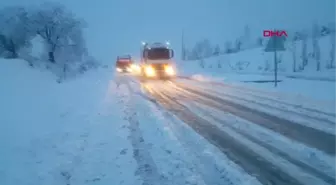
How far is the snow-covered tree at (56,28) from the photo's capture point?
5819 centimetres

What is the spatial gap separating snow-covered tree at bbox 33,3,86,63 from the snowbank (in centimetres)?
4395

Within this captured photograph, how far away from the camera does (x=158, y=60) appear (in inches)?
1486

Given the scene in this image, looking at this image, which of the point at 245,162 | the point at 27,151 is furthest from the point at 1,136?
the point at 245,162

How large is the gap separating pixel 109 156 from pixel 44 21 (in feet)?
183

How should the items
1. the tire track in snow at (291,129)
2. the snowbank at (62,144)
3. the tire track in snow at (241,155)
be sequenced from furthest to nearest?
the tire track in snow at (291,129) < the snowbank at (62,144) < the tire track in snow at (241,155)

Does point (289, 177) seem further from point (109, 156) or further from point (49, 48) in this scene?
point (49, 48)

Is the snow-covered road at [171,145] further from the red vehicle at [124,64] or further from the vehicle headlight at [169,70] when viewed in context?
the red vehicle at [124,64]

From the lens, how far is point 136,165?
6.57m

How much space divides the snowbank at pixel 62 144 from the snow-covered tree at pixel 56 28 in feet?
144

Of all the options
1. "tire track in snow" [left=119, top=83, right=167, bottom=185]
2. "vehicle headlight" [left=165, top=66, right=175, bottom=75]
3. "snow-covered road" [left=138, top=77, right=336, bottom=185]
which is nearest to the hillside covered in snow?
"vehicle headlight" [left=165, top=66, right=175, bottom=75]

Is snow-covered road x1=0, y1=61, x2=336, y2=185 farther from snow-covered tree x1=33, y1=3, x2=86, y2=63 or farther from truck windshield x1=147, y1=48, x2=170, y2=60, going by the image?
snow-covered tree x1=33, y1=3, x2=86, y2=63

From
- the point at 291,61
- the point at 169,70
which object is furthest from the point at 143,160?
the point at 291,61

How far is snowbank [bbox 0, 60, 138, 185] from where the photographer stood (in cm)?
617

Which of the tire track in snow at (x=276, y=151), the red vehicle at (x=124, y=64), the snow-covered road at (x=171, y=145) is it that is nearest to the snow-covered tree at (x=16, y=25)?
the red vehicle at (x=124, y=64)
